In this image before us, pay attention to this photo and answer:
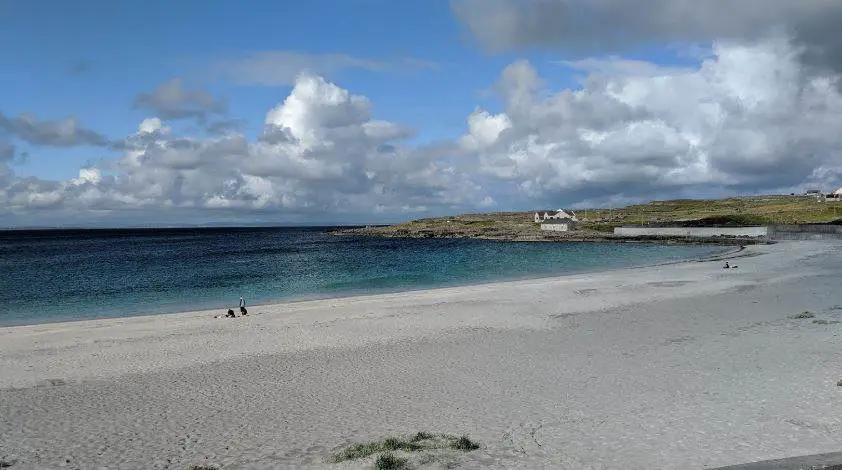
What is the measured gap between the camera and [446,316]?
86.6 feet

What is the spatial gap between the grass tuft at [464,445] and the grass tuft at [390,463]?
113 cm

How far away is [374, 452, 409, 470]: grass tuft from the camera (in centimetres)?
958

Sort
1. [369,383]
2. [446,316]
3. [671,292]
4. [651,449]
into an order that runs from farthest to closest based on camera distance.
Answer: [671,292] < [446,316] < [369,383] < [651,449]

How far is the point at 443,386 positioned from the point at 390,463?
5.35 m

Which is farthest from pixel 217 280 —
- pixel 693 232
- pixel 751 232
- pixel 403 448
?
pixel 693 232

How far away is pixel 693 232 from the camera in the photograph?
106000 mm

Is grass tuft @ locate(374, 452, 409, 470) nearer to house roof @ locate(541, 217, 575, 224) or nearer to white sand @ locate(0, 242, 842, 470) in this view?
white sand @ locate(0, 242, 842, 470)

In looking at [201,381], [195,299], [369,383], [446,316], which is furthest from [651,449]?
[195,299]

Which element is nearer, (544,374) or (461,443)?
(461,443)

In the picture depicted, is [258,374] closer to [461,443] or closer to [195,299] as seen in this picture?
[461,443]

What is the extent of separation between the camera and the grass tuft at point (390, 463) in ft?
31.4

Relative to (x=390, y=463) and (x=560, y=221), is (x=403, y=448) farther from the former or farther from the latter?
(x=560, y=221)

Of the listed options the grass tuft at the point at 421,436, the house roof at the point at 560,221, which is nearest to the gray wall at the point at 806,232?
the house roof at the point at 560,221

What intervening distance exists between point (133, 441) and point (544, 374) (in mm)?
10123
